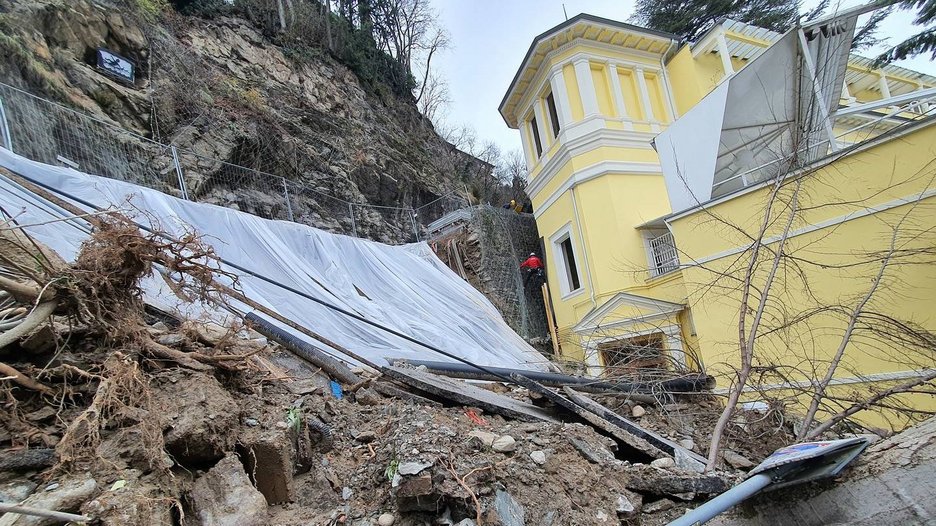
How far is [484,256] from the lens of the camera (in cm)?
1284

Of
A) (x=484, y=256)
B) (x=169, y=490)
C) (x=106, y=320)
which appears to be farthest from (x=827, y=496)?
(x=484, y=256)

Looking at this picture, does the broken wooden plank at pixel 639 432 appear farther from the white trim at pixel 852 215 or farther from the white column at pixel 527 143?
the white column at pixel 527 143

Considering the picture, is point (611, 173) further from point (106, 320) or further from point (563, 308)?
point (106, 320)

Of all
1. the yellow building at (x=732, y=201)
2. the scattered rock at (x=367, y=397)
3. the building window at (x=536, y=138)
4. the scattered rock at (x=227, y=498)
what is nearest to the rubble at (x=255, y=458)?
the scattered rock at (x=227, y=498)

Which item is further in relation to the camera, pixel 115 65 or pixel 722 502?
pixel 115 65

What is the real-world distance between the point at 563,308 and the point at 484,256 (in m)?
2.81

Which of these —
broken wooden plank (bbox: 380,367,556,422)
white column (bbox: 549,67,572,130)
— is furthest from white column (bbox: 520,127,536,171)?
broken wooden plank (bbox: 380,367,556,422)

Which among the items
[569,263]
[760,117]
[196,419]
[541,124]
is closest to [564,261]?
[569,263]

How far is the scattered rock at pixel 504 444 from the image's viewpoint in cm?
241

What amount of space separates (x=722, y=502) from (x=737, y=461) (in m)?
2.58

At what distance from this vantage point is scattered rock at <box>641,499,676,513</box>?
212 centimetres

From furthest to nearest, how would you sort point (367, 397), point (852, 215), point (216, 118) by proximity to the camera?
point (216, 118) → point (852, 215) → point (367, 397)

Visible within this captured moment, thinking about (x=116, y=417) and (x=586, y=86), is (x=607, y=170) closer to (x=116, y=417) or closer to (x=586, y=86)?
(x=586, y=86)

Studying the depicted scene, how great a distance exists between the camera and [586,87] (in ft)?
35.8
